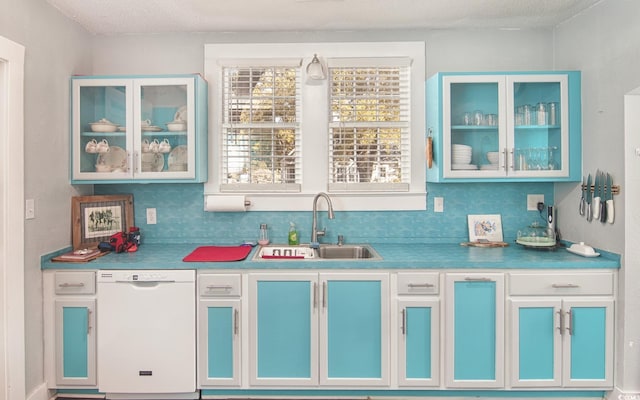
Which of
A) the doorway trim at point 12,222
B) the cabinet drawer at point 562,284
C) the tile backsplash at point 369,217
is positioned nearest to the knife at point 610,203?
the cabinet drawer at point 562,284

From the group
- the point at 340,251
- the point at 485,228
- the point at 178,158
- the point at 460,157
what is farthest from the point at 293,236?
the point at 485,228

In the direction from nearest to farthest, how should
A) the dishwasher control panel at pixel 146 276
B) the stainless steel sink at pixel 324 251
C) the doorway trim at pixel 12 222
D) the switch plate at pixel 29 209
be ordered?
1. the doorway trim at pixel 12 222
2. the switch plate at pixel 29 209
3. the dishwasher control panel at pixel 146 276
4. the stainless steel sink at pixel 324 251

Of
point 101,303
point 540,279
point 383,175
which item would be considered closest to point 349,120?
point 383,175

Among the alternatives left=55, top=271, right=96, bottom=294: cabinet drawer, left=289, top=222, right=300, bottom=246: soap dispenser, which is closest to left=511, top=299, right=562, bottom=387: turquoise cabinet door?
left=289, top=222, right=300, bottom=246: soap dispenser

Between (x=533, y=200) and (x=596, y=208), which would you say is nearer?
(x=596, y=208)

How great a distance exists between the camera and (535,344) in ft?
7.84

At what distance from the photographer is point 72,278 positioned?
2.41 m

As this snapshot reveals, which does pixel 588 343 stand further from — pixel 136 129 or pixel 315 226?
pixel 136 129

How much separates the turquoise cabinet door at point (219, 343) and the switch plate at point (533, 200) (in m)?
2.28

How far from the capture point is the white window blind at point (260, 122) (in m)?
3.02

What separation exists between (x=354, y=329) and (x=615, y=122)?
203cm

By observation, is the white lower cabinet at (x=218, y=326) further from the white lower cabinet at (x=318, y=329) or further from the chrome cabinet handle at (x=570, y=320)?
the chrome cabinet handle at (x=570, y=320)

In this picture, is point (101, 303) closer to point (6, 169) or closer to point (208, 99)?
point (6, 169)

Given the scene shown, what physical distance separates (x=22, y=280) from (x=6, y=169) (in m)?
0.64
